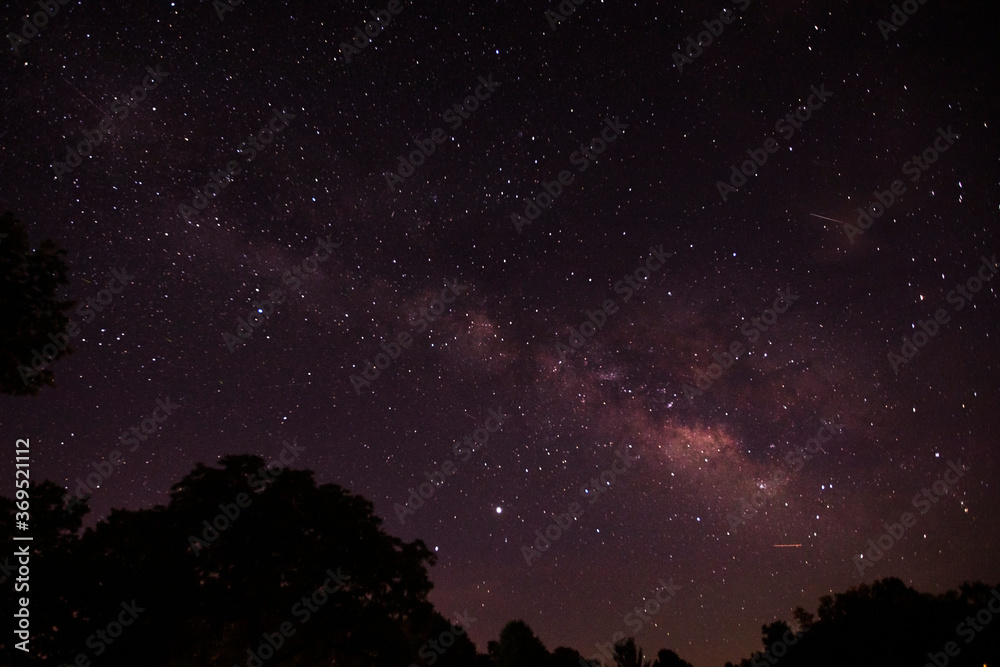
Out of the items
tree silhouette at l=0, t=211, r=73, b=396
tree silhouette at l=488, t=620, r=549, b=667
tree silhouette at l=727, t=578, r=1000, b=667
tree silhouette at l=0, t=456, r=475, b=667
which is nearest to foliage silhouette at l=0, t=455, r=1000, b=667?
tree silhouette at l=0, t=456, r=475, b=667

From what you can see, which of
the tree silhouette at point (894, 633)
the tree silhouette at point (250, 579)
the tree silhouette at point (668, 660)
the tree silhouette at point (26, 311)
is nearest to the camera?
the tree silhouette at point (26, 311)

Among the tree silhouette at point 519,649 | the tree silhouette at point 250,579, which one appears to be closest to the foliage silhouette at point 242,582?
the tree silhouette at point 250,579

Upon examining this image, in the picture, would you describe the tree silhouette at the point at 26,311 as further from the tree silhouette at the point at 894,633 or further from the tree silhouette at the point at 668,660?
the tree silhouette at the point at 668,660

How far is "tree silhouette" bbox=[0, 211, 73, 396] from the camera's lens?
5992 millimetres

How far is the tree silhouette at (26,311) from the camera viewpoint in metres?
5.99

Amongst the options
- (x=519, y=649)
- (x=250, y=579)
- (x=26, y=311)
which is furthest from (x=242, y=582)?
(x=519, y=649)

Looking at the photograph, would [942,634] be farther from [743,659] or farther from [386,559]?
[386,559]

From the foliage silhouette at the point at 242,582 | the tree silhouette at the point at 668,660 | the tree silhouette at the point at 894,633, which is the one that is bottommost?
the tree silhouette at the point at 668,660

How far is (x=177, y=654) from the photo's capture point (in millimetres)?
13375

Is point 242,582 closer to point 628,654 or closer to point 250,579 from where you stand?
point 250,579

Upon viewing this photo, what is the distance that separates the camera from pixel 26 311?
6246 millimetres

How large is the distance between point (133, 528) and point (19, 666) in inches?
201

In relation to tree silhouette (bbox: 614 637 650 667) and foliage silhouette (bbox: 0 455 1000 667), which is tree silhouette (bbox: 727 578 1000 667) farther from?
foliage silhouette (bbox: 0 455 1000 667)

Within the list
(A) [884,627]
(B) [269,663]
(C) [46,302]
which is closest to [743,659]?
(A) [884,627]
